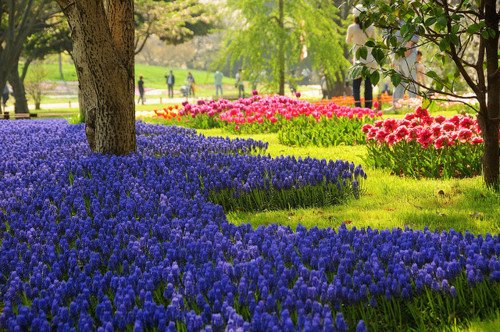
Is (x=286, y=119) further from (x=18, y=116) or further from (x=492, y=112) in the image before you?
(x=18, y=116)

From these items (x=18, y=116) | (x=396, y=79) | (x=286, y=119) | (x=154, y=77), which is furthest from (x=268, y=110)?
(x=154, y=77)

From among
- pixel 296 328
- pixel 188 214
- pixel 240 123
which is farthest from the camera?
pixel 240 123

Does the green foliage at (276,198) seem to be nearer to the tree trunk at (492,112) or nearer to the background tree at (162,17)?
the tree trunk at (492,112)

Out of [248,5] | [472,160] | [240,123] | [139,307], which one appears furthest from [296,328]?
[248,5]

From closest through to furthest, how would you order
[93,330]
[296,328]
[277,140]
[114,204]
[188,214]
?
1. [296,328]
2. [93,330]
3. [188,214]
4. [114,204]
5. [277,140]

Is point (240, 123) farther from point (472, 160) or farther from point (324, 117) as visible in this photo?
point (472, 160)

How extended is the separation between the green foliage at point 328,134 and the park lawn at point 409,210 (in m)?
4.04

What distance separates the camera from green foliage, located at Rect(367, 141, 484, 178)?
26.9 feet

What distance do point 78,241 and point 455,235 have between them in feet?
9.34

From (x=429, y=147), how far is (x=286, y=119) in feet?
23.3

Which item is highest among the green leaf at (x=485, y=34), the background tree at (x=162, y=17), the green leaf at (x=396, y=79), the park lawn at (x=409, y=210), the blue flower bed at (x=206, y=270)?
the background tree at (x=162, y=17)

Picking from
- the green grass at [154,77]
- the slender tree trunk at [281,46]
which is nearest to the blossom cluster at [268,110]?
the slender tree trunk at [281,46]

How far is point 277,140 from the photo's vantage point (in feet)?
44.5

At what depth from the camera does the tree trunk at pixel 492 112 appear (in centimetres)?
695
